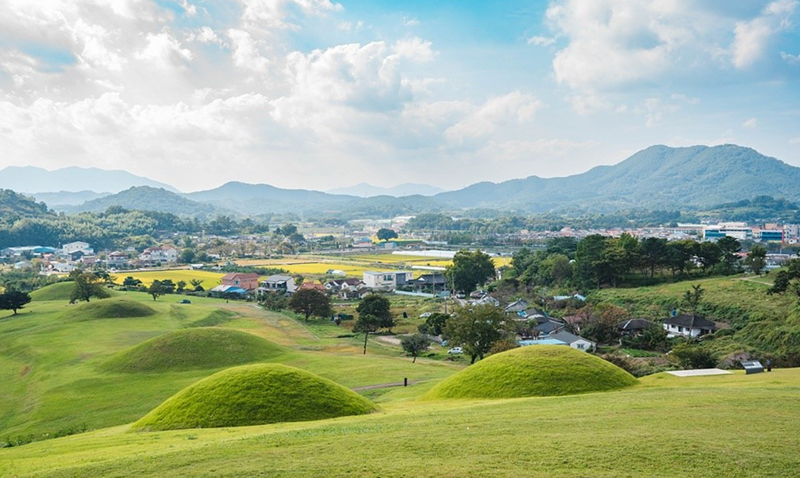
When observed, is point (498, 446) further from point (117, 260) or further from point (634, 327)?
point (117, 260)

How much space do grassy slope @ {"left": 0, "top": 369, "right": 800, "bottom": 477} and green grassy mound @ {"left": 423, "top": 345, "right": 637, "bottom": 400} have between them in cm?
507

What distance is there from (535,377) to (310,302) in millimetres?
38787

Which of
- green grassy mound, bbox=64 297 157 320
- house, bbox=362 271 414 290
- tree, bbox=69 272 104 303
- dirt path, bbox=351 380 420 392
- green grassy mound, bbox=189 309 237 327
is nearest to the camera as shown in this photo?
dirt path, bbox=351 380 420 392

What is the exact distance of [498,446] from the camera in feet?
37.7

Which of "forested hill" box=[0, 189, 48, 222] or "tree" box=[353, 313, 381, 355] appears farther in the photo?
"forested hill" box=[0, 189, 48, 222]

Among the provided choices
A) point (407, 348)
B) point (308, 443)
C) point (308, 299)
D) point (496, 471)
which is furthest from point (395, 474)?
point (308, 299)

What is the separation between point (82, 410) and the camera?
2575 cm

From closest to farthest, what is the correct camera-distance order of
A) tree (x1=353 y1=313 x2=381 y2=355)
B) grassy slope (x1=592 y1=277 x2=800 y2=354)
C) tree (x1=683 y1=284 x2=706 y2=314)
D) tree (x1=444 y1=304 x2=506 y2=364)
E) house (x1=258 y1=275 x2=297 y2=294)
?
1. tree (x1=444 y1=304 x2=506 y2=364)
2. grassy slope (x1=592 y1=277 x2=800 y2=354)
3. tree (x1=353 y1=313 x2=381 y2=355)
4. tree (x1=683 y1=284 x2=706 y2=314)
5. house (x1=258 y1=275 x2=297 y2=294)

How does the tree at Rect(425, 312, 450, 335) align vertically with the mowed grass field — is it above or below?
below

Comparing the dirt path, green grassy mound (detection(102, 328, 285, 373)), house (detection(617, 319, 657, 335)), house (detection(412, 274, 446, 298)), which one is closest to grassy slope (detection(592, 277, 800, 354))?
house (detection(617, 319, 657, 335))

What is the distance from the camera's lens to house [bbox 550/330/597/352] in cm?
4181

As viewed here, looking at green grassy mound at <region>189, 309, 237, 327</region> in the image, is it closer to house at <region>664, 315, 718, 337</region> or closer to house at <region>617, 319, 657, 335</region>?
house at <region>617, 319, 657, 335</region>

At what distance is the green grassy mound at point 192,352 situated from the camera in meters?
33.2

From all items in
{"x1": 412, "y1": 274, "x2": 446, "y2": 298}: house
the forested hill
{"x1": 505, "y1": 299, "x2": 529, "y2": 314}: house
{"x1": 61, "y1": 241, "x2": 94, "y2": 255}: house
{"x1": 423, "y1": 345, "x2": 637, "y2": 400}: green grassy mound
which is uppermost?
the forested hill
